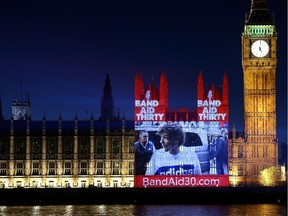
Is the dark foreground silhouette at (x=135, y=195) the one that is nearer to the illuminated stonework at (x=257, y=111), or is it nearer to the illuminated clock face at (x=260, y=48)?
the illuminated stonework at (x=257, y=111)

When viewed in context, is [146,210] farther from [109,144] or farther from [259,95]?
[259,95]

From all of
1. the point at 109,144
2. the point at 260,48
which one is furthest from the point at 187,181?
the point at 260,48

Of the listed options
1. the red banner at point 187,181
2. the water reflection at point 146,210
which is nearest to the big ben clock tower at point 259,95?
the red banner at point 187,181

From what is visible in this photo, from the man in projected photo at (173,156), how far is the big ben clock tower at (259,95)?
9.66m

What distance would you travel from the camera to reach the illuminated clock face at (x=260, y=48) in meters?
149

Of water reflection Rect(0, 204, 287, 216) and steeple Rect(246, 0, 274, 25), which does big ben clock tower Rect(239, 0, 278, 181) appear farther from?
water reflection Rect(0, 204, 287, 216)

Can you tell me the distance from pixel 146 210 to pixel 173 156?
67.1ft

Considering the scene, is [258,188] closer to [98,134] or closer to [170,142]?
[170,142]

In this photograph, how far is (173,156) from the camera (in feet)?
465

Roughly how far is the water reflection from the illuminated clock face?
2730 centimetres

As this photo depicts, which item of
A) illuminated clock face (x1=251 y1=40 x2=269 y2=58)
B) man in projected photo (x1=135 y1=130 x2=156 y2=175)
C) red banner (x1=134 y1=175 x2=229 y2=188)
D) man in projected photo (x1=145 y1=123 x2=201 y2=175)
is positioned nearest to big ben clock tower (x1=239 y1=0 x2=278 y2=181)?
illuminated clock face (x1=251 y1=40 x2=269 y2=58)

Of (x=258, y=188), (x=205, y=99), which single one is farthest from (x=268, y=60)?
(x=258, y=188)

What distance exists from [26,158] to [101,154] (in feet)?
31.7

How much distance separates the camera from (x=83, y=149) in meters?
148
